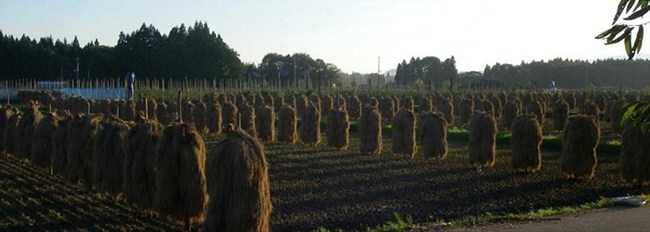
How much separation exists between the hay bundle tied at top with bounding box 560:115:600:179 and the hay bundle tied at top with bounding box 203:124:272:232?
1304 centimetres

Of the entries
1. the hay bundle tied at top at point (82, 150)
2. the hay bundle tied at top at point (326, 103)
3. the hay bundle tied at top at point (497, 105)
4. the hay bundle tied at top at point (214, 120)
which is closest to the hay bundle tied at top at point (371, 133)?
the hay bundle tied at top at point (82, 150)

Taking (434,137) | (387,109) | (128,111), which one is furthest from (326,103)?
(434,137)

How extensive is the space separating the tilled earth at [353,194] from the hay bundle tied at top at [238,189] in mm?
2746

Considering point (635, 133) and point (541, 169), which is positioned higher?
point (635, 133)

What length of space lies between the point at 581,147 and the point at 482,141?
4230mm

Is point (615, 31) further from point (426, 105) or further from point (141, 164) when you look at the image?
point (426, 105)

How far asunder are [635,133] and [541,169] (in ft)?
16.9

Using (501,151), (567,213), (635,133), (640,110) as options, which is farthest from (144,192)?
(501,151)

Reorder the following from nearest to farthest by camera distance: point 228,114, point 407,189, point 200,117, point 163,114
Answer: point 407,189 < point 228,114 < point 200,117 < point 163,114

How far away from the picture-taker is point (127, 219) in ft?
55.8

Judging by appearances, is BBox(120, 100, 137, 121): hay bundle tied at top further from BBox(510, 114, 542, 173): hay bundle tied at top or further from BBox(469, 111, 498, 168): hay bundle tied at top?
BBox(510, 114, 542, 173): hay bundle tied at top

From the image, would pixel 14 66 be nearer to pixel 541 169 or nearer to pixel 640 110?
pixel 541 169

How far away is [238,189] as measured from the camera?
1251 centimetres

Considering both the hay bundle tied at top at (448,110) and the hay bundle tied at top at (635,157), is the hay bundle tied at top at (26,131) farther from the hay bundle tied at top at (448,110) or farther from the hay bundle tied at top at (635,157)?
the hay bundle tied at top at (448,110)
